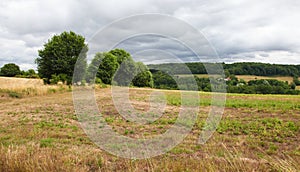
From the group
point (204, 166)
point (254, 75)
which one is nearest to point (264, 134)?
point (204, 166)

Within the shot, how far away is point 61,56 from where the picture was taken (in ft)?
109

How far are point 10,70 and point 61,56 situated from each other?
148 ft

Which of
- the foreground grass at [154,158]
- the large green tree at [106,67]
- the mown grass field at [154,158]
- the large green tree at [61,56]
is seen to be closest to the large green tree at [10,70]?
the large green tree at [106,67]

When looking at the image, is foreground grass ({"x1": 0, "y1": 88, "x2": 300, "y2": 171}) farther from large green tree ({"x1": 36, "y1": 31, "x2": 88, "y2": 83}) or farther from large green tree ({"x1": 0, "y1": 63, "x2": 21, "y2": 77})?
large green tree ({"x1": 0, "y1": 63, "x2": 21, "y2": 77})

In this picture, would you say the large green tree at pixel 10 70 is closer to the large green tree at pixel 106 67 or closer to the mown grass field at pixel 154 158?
the large green tree at pixel 106 67

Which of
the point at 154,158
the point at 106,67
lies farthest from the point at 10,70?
the point at 154,158

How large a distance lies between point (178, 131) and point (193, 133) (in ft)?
1.99

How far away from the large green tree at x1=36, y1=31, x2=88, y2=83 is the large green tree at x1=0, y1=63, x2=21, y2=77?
41.8 meters

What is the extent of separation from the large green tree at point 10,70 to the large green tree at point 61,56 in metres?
41.8

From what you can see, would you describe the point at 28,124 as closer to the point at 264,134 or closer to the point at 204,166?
the point at 204,166

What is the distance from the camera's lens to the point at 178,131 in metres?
8.62

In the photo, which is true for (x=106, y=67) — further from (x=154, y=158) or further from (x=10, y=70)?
(x=154, y=158)

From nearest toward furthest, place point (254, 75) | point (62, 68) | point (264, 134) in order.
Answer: point (264, 134), point (62, 68), point (254, 75)

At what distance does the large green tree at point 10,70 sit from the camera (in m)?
66.3
